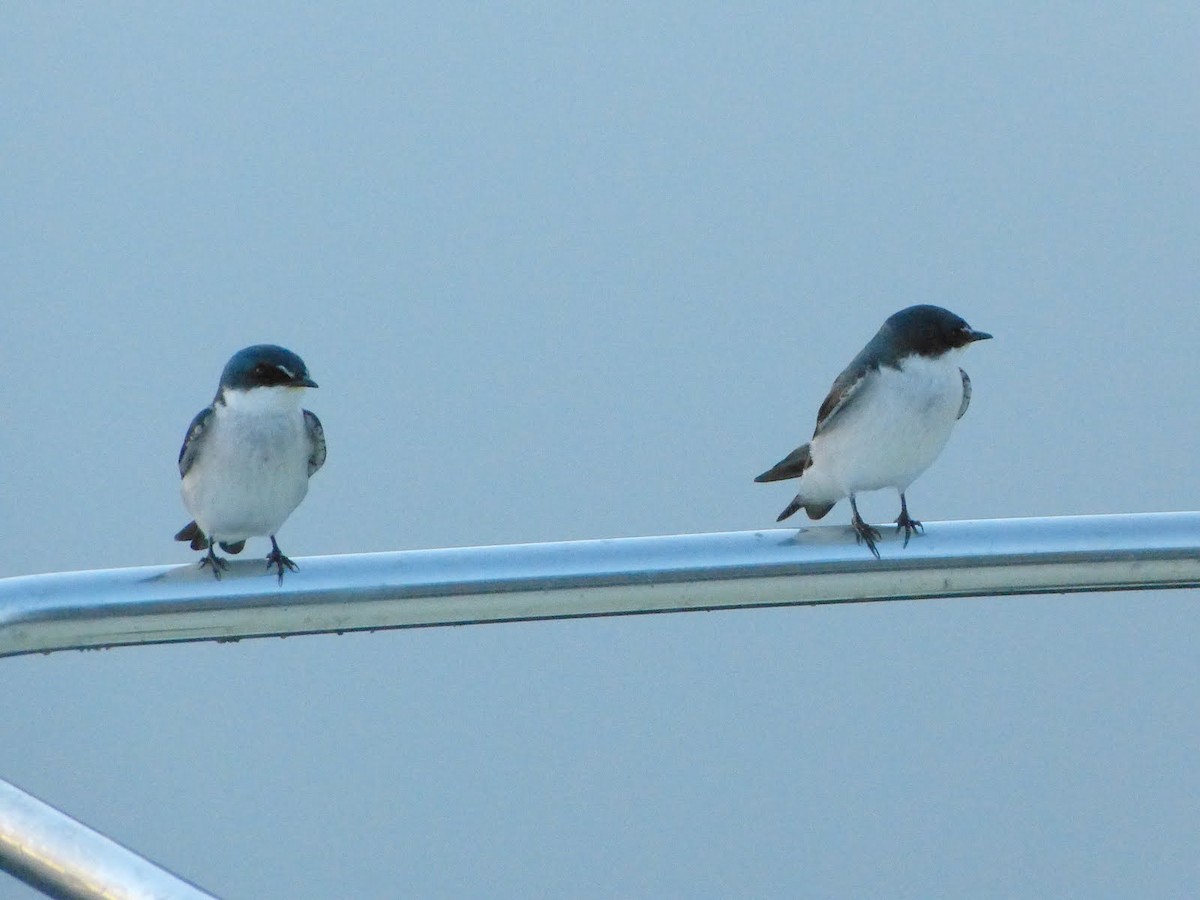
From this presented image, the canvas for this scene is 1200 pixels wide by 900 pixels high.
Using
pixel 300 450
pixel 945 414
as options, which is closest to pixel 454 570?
pixel 300 450

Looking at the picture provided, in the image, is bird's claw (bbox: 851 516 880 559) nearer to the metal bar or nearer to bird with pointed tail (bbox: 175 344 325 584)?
the metal bar

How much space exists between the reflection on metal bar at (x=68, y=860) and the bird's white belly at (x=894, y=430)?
1.29 m

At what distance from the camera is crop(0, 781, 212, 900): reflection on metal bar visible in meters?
0.47

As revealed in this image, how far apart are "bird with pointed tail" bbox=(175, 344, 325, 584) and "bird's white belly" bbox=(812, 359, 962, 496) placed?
582 millimetres

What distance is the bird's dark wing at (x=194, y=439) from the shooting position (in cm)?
171

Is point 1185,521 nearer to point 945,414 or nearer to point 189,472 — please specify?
point 945,414

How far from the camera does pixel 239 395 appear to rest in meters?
1.67

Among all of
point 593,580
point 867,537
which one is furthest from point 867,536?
point 593,580

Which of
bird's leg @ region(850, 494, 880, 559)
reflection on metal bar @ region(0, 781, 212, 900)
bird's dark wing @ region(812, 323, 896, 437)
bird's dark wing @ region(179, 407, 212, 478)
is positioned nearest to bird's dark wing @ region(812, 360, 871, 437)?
bird's dark wing @ region(812, 323, 896, 437)

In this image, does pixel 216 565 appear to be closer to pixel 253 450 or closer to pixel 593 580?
pixel 593 580

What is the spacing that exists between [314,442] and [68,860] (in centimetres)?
123

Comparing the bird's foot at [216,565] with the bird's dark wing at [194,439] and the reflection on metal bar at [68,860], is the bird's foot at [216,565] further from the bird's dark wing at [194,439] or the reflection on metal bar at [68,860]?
the bird's dark wing at [194,439]

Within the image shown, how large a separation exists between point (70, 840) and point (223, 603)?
31cm

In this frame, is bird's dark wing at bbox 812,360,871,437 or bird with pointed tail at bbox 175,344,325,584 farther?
bird's dark wing at bbox 812,360,871,437
